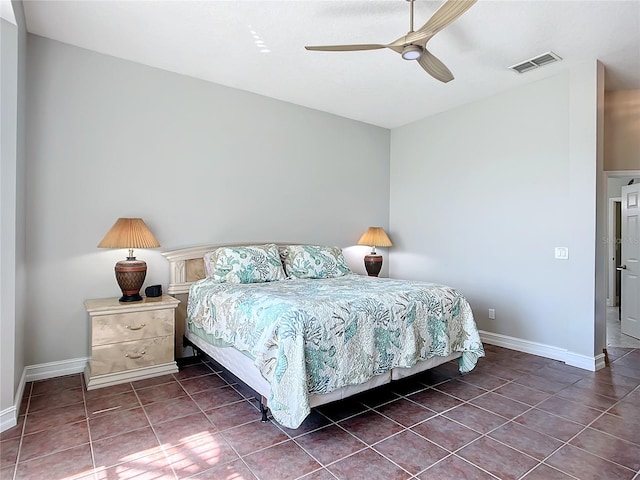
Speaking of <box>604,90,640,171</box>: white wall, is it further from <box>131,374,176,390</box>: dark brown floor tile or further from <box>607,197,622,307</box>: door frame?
<box>131,374,176,390</box>: dark brown floor tile

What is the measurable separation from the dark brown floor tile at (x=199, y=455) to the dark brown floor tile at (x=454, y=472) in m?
1.04

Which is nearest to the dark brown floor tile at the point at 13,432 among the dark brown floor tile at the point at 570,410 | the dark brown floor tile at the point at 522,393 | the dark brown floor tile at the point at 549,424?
the dark brown floor tile at the point at 549,424

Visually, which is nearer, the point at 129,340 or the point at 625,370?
the point at 129,340

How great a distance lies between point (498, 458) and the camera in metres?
2.01

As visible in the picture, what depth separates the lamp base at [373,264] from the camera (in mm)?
4969

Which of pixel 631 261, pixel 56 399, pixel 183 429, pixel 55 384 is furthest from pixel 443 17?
pixel 631 261

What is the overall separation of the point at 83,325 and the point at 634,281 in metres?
6.25

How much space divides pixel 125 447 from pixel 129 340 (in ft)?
3.65

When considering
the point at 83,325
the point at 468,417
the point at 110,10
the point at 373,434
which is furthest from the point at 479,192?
the point at 83,325

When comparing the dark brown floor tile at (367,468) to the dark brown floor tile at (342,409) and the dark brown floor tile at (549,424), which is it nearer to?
the dark brown floor tile at (342,409)

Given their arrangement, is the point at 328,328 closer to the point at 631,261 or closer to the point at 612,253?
the point at 631,261

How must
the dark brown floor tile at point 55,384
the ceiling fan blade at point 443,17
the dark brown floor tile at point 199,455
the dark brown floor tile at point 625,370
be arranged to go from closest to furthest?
the dark brown floor tile at point 199,455
the ceiling fan blade at point 443,17
the dark brown floor tile at point 55,384
the dark brown floor tile at point 625,370

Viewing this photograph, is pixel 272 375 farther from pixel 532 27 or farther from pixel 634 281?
pixel 634 281

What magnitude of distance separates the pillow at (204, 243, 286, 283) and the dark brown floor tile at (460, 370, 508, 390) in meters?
1.94
